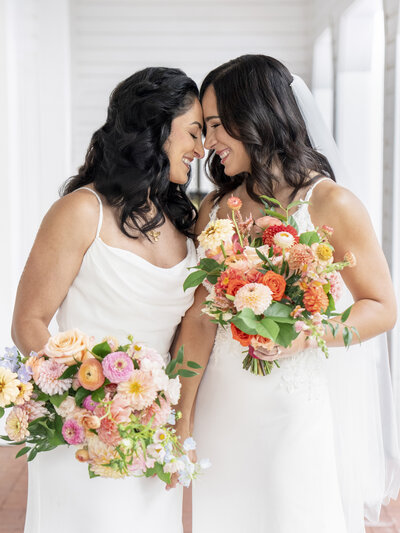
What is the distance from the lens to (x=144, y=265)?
8.06ft

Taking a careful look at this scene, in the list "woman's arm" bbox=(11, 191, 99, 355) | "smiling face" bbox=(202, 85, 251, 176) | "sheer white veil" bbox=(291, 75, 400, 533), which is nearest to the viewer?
"woman's arm" bbox=(11, 191, 99, 355)

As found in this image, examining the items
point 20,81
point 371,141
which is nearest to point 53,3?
point 20,81

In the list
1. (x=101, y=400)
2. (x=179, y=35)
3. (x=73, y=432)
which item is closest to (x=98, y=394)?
(x=101, y=400)

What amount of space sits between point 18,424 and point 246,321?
68 centimetres

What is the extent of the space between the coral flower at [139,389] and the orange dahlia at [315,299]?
0.47 meters

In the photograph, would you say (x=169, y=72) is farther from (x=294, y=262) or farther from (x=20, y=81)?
(x=20, y=81)

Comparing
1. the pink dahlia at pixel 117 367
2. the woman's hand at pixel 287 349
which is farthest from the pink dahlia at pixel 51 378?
the woman's hand at pixel 287 349

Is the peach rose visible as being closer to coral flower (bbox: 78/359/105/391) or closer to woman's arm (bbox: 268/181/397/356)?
coral flower (bbox: 78/359/105/391)

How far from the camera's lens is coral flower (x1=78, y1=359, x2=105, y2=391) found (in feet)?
6.18

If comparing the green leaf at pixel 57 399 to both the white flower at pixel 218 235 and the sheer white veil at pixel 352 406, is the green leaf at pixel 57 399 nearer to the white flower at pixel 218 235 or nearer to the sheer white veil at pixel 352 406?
the white flower at pixel 218 235

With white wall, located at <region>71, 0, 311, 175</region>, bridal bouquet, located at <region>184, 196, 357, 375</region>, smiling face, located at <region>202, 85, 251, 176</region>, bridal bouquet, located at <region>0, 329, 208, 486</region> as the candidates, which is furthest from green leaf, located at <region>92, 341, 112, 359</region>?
white wall, located at <region>71, 0, 311, 175</region>

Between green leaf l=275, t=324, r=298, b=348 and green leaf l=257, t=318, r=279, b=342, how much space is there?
0.19ft

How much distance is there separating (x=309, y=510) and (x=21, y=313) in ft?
3.92

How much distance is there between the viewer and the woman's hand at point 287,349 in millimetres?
2242
